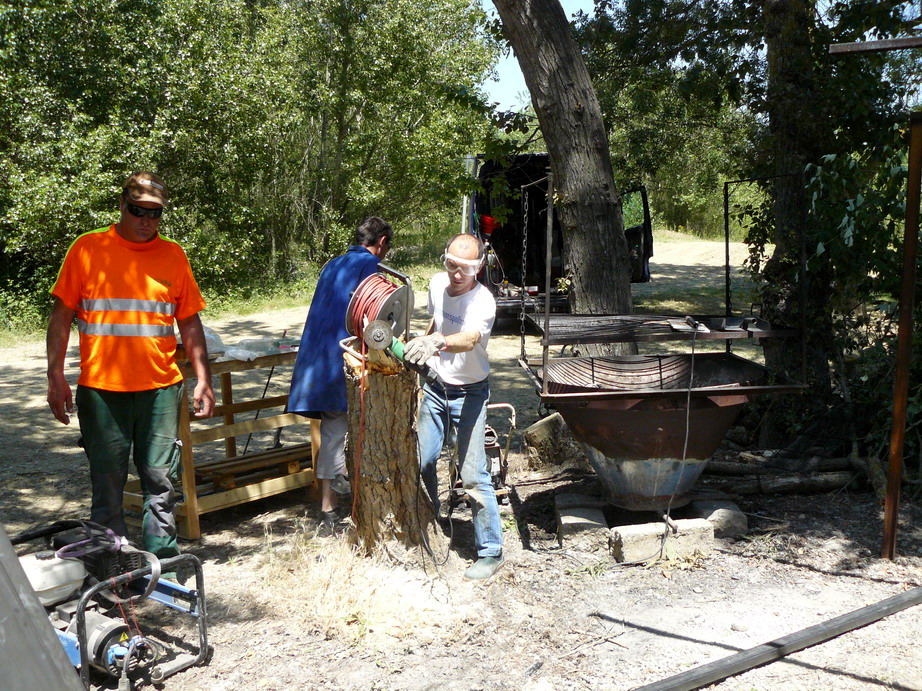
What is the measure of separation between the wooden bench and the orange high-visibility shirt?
795mm

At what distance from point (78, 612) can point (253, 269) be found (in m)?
15.2

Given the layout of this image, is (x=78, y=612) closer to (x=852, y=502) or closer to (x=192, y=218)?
(x=852, y=502)

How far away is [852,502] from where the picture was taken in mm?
5230

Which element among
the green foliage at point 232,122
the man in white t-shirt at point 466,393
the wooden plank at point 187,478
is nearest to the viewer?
the man in white t-shirt at point 466,393

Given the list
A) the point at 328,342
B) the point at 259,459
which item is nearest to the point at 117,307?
the point at 328,342

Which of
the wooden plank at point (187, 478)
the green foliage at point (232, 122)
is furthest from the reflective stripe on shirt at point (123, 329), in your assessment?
the green foliage at point (232, 122)

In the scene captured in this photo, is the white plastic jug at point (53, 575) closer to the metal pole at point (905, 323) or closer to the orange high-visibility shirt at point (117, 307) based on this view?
the orange high-visibility shirt at point (117, 307)

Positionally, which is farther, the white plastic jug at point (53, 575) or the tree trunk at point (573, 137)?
the tree trunk at point (573, 137)

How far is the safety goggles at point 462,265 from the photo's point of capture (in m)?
4.25

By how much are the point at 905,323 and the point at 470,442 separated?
7.15 feet

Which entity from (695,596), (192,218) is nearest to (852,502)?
(695,596)

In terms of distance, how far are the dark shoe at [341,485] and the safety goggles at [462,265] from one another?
4.94 feet

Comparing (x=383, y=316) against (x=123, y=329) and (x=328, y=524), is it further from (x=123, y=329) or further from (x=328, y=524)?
(x=328, y=524)

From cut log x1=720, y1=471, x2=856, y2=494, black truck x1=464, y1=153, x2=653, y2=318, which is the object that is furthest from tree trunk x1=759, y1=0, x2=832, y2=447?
black truck x1=464, y1=153, x2=653, y2=318
